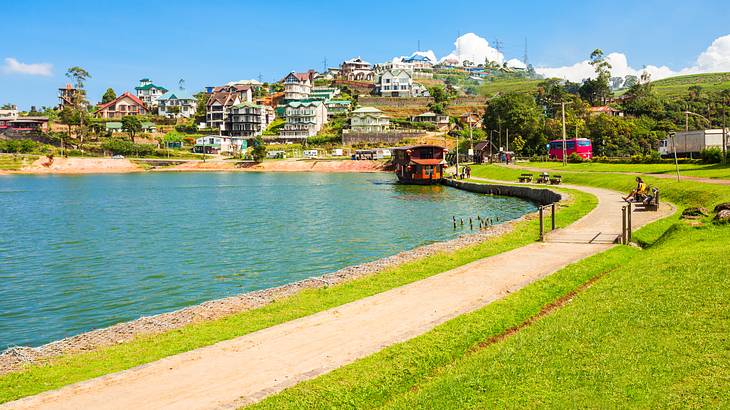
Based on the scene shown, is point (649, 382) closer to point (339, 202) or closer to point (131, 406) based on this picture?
point (131, 406)

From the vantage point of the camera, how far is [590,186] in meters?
53.2

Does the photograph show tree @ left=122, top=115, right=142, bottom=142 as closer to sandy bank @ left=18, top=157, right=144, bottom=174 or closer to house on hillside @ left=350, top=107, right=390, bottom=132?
sandy bank @ left=18, top=157, right=144, bottom=174

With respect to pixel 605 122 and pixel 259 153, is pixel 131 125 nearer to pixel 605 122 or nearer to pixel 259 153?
pixel 259 153

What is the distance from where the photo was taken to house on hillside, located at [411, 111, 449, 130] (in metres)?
160

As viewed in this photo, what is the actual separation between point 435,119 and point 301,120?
36.8m

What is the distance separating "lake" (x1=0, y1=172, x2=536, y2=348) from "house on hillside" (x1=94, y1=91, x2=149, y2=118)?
424 ft

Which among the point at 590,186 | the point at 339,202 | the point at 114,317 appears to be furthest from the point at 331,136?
the point at 114,317

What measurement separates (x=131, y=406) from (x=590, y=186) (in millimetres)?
49860

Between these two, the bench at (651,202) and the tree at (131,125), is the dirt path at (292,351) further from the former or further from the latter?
the tree at (131,125)

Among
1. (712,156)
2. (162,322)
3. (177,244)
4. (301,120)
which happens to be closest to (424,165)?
(712,156)

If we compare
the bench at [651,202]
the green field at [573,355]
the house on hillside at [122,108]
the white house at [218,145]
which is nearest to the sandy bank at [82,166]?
the white house at [218,145]

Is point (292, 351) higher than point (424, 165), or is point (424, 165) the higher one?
point (424, 165)

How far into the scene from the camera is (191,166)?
495 ft

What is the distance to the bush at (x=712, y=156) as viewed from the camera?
171ft
